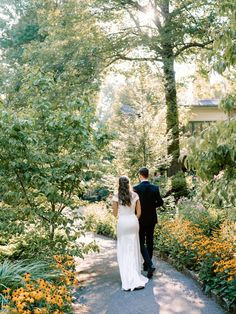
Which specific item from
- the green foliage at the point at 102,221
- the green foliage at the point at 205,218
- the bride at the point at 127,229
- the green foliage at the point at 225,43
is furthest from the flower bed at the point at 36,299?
the green foliage at the point at 102,221

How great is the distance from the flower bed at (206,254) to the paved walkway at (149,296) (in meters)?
0.26

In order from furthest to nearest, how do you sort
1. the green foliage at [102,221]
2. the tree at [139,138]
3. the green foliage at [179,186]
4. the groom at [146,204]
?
the green foliage at [179,186] < the green foliage at [102,221] < the tree at [139,138] < the groom at [146,204]

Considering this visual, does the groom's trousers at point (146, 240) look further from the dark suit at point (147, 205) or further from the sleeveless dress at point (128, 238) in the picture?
the sleeveless dress at point (128, 238)

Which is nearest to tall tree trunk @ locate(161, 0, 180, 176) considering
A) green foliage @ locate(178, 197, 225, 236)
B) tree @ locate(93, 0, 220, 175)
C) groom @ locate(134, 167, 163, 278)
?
tree @ locate(93, 0, 220, 175)

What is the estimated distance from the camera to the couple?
7.73 meters

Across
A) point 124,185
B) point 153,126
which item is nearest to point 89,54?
point 153,126

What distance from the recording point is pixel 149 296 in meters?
7.12

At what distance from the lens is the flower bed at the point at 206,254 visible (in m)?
6.50

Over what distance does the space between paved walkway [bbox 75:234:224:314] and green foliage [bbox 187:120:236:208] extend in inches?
121

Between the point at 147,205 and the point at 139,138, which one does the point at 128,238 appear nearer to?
the point at 147,205

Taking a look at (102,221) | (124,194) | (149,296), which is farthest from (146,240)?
(102,221)

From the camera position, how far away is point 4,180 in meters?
7.69

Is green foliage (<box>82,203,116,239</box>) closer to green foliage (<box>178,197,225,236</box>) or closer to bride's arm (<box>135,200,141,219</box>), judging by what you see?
green foliage (<box>178,197,225,236</box>)

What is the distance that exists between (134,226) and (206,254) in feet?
4.69
